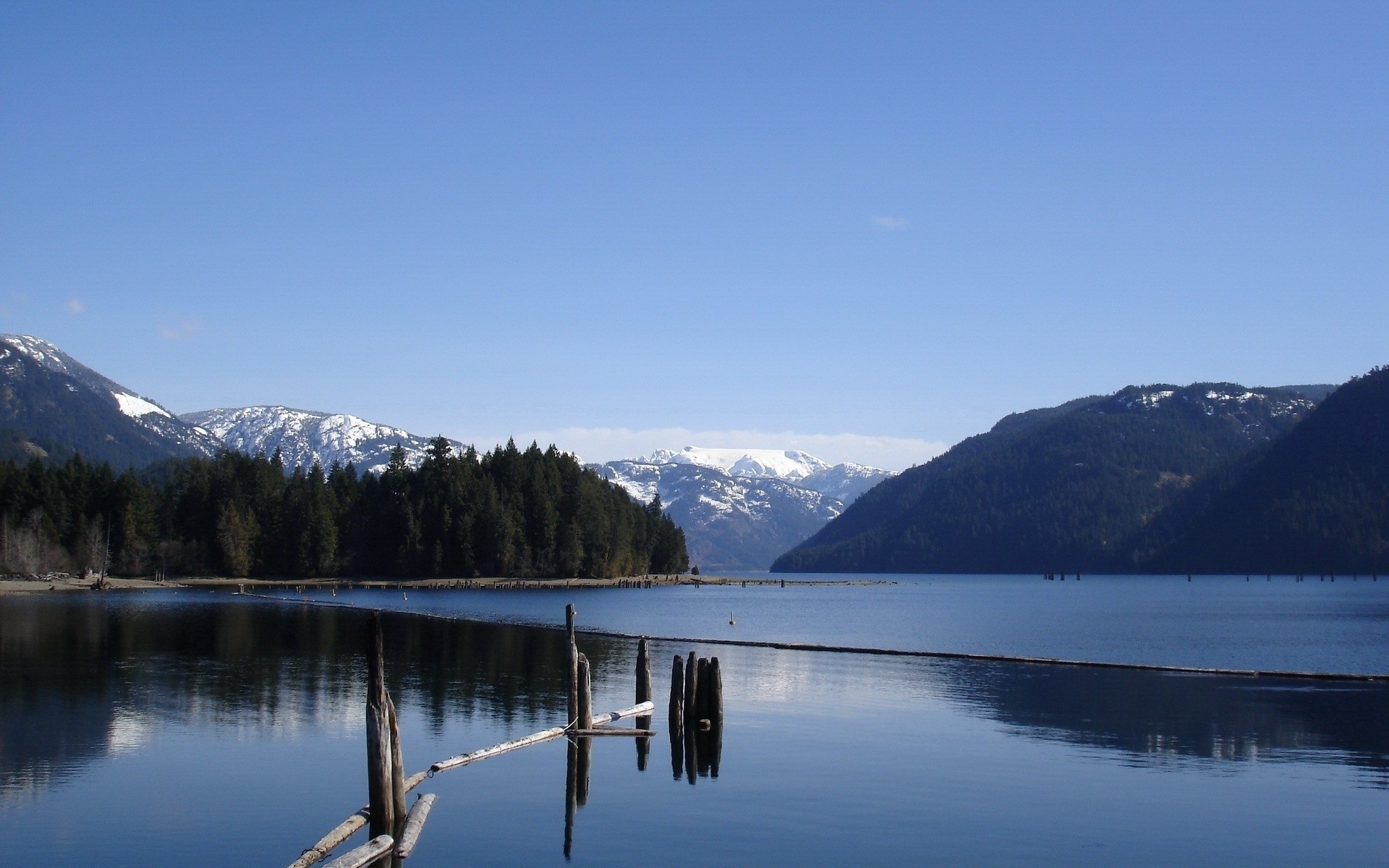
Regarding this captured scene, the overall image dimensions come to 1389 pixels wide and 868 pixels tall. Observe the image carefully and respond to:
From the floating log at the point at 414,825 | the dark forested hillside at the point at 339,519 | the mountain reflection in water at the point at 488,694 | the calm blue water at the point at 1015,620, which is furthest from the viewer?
the dark forested hillside at the point at 339,519

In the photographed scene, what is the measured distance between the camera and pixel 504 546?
179 meters

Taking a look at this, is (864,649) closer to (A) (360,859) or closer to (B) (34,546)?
(A) (360,859)

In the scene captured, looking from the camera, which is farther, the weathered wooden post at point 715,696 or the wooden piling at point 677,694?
the weathered wooden post at point 715,696

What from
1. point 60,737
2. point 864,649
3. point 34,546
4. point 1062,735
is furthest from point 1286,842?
point 34,546

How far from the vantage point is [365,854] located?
68.0 feet

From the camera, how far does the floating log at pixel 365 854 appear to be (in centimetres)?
1986

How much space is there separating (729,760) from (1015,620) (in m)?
85.0

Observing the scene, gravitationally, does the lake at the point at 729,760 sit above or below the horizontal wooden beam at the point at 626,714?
below

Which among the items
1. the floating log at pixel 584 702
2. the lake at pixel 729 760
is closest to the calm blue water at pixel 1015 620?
the lake at pixel 729 760

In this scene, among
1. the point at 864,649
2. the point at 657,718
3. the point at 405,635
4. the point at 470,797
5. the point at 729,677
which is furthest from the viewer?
the point at 405,635

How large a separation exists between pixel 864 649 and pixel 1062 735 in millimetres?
27671

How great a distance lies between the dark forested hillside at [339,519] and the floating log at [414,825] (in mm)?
152742

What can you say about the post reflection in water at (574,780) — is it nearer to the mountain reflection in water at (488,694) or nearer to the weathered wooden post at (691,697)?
the mountain reflection in water at (488,694)

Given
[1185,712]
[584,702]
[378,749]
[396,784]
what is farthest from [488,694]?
[1185,712]
